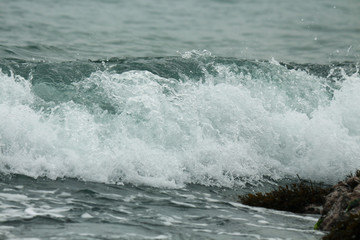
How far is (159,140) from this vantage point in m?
9.27

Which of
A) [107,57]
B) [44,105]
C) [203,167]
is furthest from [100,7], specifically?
[203,167]

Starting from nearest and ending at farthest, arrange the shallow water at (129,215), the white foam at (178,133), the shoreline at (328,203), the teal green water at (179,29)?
the shoreline at (328,203) → the shallow water at (129,215) → the white foam at (178,133) → the teal green water at (179,29)

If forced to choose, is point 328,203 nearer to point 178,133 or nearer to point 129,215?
point 129,215

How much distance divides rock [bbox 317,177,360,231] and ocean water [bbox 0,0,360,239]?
0.74 ft

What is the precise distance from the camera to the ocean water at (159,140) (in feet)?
21.1

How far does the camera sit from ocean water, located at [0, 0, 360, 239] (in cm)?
642

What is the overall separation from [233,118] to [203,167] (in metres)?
1.50

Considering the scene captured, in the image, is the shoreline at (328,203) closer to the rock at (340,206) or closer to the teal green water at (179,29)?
the rock at (340,206)

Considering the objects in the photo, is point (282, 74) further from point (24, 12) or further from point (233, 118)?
point (24, 12)

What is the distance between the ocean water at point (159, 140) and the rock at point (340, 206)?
8.9 inches

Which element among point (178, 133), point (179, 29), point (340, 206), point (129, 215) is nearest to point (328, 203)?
point (340, 206)

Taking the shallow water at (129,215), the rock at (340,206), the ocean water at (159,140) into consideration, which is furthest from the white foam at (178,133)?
the rock at (340,206)

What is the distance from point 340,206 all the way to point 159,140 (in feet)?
11.7

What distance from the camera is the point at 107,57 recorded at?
47.8ft
